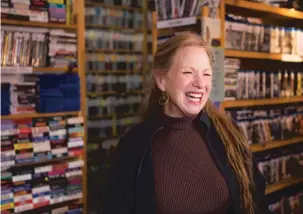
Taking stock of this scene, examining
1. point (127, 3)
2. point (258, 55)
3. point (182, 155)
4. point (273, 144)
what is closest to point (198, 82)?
point (182, 155)

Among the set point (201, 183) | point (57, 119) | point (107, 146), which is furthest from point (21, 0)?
point (107, 146)

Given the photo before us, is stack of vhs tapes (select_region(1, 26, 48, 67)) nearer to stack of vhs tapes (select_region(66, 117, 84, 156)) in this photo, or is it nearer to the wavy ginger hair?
stack of vhs tapes (select_region(66, 117, 84, 156))

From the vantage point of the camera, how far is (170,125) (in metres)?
1.60

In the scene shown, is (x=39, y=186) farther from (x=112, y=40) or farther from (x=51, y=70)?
(x=112, y=40)

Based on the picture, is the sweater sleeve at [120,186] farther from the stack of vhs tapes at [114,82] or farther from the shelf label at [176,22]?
the stack of vhs tapes at [114,82]

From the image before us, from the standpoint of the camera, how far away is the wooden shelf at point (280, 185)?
3.17m

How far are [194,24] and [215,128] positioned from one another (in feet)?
3.49

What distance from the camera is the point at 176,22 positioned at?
2.56 meters

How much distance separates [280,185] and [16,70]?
236 centimetres

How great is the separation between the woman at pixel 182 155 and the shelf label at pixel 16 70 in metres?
1.49

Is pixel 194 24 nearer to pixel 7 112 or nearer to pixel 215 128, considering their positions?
pixel 215 128

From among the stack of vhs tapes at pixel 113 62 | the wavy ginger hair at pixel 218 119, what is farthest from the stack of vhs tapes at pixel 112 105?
the wavy ginger hair at pixel 218 119

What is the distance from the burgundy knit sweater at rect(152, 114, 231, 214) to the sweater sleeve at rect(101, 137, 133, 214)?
0.11 metres

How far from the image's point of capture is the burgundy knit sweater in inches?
58.6
